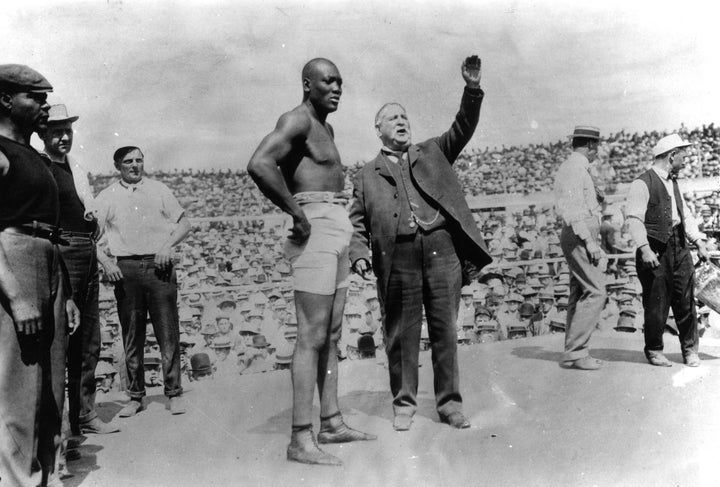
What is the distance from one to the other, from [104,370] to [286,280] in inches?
76.7

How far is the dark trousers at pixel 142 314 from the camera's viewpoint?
4871 mm

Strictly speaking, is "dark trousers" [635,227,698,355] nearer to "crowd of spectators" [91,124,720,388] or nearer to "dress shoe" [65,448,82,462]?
"crowd of spectators" [91,124,720,388]

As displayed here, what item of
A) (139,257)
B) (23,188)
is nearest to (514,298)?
(139,257)

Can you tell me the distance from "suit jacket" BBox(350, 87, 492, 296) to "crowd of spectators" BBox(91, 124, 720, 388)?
2.25 m

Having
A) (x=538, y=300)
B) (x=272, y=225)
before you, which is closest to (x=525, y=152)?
(x=538, y=300)

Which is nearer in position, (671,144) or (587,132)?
(671,144)

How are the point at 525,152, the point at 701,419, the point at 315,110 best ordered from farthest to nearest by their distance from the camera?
1. the point at 525,152
2. the point at 701,419
3. the point at 315,110

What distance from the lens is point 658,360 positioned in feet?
17.8

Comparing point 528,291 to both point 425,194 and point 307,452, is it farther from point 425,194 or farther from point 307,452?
point 307,452

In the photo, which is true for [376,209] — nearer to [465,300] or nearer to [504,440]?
[504,440]

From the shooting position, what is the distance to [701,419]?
4176mm

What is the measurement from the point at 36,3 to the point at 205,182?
347 cm

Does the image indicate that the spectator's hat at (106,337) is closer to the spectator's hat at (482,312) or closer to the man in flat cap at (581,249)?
the spectator's hat at (482,312)

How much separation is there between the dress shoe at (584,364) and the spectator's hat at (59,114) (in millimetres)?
4173
